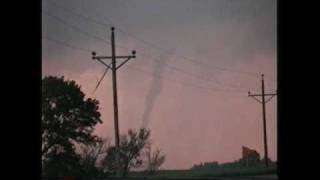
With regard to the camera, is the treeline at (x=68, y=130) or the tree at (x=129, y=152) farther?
the tree at (x=129, y=152)

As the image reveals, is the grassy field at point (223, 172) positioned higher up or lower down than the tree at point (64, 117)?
lower down

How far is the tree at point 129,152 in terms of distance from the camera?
4556 centimetres

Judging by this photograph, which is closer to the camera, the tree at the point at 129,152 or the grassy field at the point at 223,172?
the grassy field at the point at 223,172

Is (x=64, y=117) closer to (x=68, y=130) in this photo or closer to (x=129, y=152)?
(x=68, y=130)

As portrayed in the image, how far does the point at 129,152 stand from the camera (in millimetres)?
49781

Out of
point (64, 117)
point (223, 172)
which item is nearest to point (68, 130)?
point (64, 117)

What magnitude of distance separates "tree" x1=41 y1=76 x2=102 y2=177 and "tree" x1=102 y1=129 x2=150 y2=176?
5.77m

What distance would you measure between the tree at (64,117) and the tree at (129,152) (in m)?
5.77

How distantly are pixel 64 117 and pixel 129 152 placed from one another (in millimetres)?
12883
